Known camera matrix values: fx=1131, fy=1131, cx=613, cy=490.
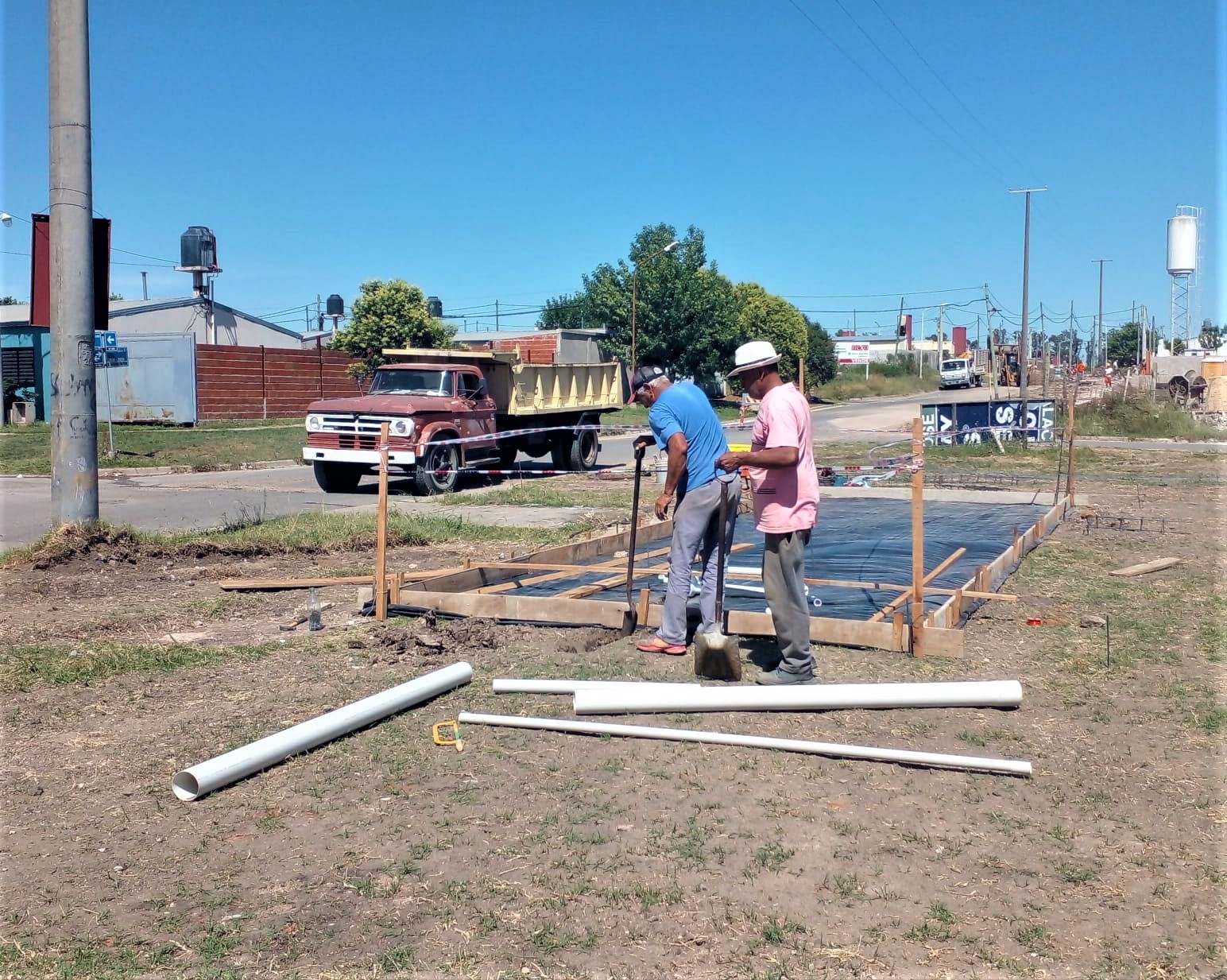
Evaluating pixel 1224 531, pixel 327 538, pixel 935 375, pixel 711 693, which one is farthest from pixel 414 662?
pixel 935 375

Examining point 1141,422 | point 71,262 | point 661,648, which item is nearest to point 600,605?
point 661,648

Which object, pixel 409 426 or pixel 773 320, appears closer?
pixel 409 426

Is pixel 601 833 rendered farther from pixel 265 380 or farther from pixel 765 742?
pixel 265 380

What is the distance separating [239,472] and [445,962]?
68.6 ft

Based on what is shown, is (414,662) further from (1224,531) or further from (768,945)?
(1224,531)

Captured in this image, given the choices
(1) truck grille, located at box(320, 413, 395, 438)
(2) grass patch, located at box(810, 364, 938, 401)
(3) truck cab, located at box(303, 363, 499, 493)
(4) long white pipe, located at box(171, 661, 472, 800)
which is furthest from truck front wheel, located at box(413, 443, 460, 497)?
(2) grass patch, located at box(810, 364, 938, 401)

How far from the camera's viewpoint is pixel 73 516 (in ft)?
35.0

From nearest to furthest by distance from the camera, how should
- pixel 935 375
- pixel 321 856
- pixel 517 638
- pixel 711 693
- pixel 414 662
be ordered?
pixel 321 856
pixel 711 693
pixel 414 662
pixel 517 638
pixel 935 375

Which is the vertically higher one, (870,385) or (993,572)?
(870,385)

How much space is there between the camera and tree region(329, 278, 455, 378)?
43594mm

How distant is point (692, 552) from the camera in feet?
22.7

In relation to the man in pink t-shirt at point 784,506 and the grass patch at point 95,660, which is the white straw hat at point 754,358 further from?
the grass patch at point 95,660

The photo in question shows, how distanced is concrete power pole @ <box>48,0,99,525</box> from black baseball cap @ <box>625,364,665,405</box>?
19.6 ft

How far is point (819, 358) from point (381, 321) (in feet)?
131
